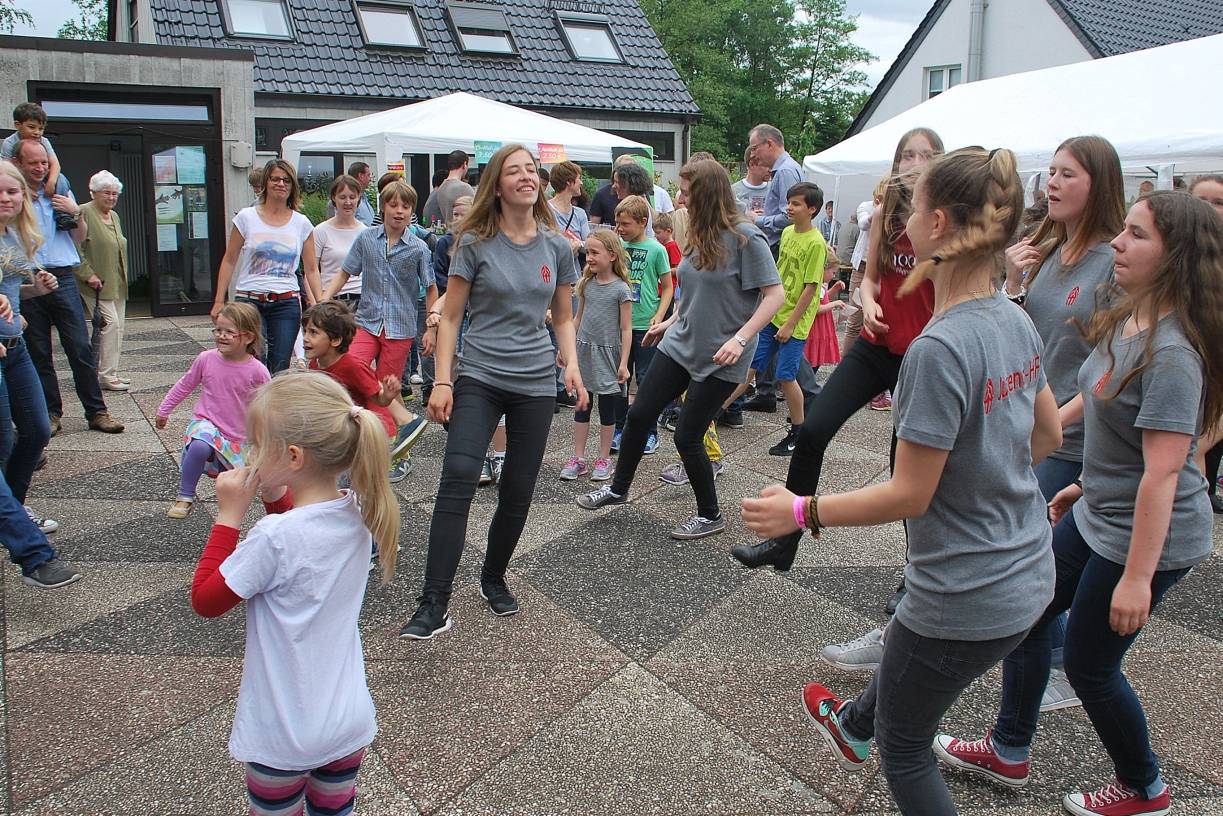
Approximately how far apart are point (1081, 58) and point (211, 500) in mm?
20838

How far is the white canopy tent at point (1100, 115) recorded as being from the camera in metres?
8.60

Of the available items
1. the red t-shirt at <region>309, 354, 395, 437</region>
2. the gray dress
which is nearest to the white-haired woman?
the red t-shirt at <region>309, 354, 395, 437</region>

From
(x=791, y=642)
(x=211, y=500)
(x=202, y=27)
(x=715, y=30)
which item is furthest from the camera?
(x=715, y=30)

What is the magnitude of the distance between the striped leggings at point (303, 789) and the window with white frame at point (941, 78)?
79.9ft

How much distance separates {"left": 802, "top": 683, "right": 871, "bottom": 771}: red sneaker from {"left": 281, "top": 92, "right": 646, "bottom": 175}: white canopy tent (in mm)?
8680

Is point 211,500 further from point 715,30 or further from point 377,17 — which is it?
point 715,30

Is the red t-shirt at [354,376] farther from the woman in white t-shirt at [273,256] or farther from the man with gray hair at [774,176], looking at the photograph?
the man with gray hair at [774,176]

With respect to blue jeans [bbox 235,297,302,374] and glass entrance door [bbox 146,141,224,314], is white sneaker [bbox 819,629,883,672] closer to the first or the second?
blue jeans [bbox 235,297,302,374]

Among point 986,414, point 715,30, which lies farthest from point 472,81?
point 715,30

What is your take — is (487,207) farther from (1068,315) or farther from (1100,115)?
(1100,115)

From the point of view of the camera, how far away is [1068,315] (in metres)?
3.17

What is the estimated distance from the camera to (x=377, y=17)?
18.8m

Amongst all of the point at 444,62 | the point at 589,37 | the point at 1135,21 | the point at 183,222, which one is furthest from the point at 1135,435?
the point at 1135,21

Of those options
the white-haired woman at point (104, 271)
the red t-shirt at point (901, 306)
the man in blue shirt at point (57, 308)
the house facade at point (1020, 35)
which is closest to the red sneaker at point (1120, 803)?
the red t-shirt at point (901, 306)
